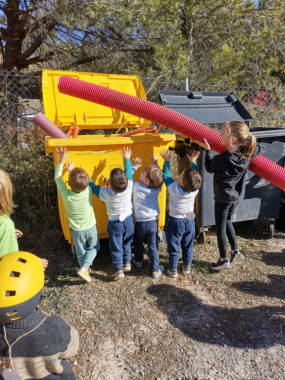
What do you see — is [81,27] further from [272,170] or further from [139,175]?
[272,170]

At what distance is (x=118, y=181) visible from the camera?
107 inches

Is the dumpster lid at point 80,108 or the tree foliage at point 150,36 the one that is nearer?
the dumpster lid at point 80,108

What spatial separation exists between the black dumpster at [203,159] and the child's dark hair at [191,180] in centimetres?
58

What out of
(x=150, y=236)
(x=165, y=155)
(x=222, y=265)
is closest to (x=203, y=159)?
(x=165, y=155)

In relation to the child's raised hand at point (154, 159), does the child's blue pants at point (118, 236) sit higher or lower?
lower

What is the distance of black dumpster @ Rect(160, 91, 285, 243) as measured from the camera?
345cm

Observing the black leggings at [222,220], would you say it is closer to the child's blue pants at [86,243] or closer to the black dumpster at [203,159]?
the black dumpster at [203,159]

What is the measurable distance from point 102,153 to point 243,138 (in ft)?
4.53

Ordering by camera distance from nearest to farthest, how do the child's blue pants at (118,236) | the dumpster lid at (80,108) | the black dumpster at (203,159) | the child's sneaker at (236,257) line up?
the child's blue pants at (118,236), the child's sneaker at (236,257), the black dumpster at (203,159), the dumpster lid at (80,108)

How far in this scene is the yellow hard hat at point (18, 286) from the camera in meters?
1.36

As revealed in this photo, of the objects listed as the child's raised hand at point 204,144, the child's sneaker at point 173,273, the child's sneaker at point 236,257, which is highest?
the child's raised hand at point 204,144

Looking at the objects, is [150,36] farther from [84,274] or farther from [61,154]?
[84,274]

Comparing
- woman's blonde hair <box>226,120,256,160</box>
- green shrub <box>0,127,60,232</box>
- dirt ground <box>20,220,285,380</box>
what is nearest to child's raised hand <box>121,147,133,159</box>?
woman's blonde hair <box>226,120,256,160</box>

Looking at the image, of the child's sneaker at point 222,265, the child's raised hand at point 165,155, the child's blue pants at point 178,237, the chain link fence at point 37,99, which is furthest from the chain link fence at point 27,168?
the child's sneaker at point 222,265
